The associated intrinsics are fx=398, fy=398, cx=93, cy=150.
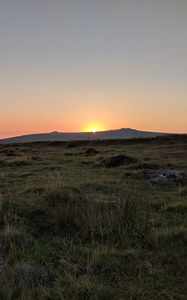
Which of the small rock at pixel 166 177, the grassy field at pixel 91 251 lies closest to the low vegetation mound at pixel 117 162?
the small rock at pixel 166 177

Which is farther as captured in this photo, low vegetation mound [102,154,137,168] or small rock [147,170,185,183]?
low vegetation mound [102,154,137,168]

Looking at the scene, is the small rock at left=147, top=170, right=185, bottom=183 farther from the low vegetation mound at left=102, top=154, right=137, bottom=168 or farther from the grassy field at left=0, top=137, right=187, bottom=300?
the low vegetation mound at left=102, top=154, right=137, bottom=168

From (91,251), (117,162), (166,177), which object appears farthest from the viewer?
(117,162)

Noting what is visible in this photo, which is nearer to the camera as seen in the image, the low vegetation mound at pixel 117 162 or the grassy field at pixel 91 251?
the grassy field at pixel 91 251

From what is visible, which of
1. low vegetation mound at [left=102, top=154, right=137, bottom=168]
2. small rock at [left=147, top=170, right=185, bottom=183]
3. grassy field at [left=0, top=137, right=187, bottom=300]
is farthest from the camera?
low vegetation mound at [left=102, top=154, right=137, bottom=168]

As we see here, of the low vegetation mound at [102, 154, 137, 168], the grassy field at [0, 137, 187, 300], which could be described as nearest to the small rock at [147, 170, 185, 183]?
the grassy field at [0, 137, 187, 300]

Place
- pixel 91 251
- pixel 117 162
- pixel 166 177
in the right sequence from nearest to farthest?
pixel 91 251 → pixel 166 177 → pixel 117 162

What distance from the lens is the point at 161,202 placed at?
34.8 ft

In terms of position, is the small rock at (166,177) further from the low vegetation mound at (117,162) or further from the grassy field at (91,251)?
the low vegetation mound at (117,162)

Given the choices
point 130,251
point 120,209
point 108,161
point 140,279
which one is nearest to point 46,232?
point 120,209

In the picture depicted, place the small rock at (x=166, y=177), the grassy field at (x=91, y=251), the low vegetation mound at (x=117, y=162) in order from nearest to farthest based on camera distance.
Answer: the grassy field at (x=91, y=251) < the small rock at (x=166, y=177) < the low vegetation mound at (x=117, y=162)

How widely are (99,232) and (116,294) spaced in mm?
2168

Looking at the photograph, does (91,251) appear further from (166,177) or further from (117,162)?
(117,162)

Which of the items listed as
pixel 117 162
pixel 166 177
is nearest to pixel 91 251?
pixel 166 177
